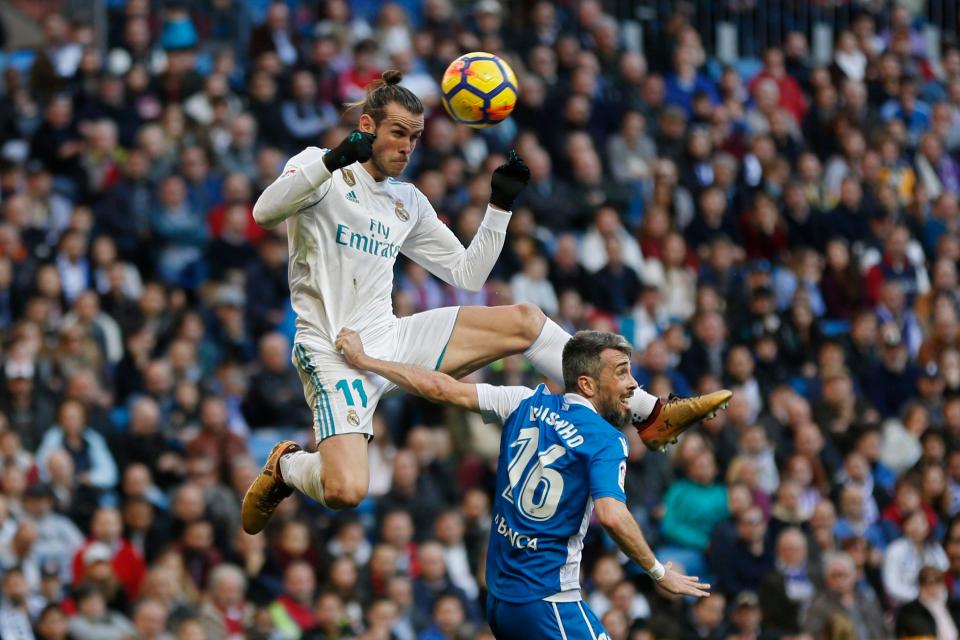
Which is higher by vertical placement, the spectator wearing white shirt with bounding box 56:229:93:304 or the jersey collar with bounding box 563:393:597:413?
the jersey collar with bounding box 563:393:597:413

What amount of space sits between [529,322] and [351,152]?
1.35 metres

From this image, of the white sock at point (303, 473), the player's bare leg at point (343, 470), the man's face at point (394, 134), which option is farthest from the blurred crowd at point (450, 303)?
the man's face at point (394, 134)

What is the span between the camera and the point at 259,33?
17.8m

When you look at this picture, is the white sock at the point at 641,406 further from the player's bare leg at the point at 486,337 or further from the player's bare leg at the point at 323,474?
the player's bare leg at the point at 323,474

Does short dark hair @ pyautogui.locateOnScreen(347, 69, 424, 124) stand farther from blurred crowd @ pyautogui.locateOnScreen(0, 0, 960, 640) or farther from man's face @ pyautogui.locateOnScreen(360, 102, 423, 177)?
blurred crowd @ pyautogui.locateOnScreen(0, 0, 960, 640)

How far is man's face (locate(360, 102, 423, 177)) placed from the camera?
Answer: 9.12 metres

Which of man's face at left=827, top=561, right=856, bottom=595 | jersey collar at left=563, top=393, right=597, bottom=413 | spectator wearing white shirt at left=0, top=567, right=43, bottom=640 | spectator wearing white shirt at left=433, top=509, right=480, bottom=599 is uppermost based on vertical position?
jersey collar at left=563, top=393, right=597, bottom=413

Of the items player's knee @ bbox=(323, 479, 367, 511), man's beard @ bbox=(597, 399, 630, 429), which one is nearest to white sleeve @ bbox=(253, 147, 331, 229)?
player's knee @ bbox=(323, 479, 367, 511)

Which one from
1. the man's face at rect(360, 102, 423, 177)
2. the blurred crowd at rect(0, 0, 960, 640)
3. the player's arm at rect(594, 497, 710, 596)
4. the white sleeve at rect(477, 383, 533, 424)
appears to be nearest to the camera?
the player's arm at rect(594, 497, 710, 596)

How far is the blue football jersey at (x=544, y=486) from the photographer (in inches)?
333

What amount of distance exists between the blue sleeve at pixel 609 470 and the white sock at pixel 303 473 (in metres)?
1.61

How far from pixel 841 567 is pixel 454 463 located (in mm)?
3161

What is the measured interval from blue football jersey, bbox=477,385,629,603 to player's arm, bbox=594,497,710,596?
21 centimetres

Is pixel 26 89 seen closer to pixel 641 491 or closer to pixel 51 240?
pixel 51 240
